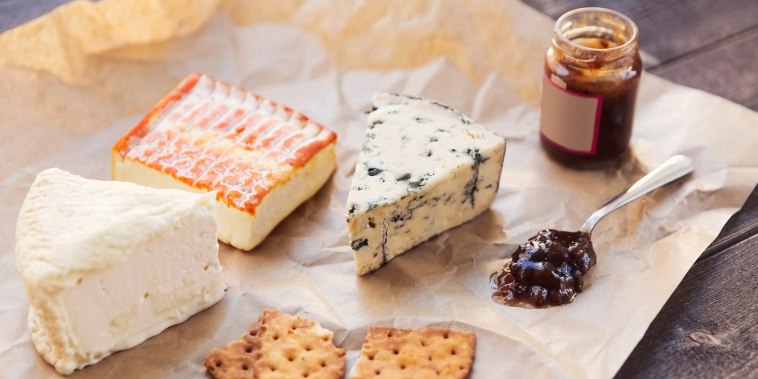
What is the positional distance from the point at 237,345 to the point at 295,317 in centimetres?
19

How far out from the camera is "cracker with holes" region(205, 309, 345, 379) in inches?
96.7

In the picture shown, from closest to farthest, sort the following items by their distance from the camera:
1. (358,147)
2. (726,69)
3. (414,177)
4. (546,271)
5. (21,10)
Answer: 1. (546,271)
2. (414,177)
3. (358,147)
4. (726,69)
5. (21,10)

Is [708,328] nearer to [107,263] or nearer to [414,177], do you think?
[414,177]

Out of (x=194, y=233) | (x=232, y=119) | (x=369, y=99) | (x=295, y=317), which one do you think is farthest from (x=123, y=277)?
(x=369, y=99)

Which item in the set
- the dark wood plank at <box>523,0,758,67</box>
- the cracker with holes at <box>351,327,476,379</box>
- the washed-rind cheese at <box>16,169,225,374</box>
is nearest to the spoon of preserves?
the cracker with holes at <box>351,327,476,379</box>

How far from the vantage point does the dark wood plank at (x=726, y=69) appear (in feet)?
11.1

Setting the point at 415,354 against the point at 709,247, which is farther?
the point at 709,247

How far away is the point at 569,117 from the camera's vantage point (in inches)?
119

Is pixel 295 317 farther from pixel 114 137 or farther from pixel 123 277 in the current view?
pixel 114 137

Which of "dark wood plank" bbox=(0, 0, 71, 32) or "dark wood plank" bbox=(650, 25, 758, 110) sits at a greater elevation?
"dark wood plank" bbox=(0, 0, 71, 32)

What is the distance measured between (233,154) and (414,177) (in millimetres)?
615

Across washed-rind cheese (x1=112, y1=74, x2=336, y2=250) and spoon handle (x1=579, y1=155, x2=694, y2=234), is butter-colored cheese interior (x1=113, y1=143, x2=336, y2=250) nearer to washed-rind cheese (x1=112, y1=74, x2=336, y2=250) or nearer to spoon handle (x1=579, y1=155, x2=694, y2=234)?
washed-rind cheese (x1=112, y1=74, x2=336, y2=250)

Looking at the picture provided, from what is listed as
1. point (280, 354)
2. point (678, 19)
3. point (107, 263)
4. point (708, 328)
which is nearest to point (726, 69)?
point (678, 19)

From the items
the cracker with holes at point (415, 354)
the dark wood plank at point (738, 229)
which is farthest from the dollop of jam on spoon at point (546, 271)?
the dark wood plank at point (738, 229)
